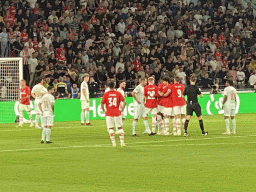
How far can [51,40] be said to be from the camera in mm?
35969

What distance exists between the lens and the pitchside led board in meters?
33.2

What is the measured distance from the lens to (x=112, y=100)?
1988 centimetres

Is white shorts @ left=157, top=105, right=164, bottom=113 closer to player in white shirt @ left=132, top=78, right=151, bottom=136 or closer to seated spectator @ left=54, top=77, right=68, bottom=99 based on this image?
player in white shirt @ left=132, top=78, right=151, bottom=136

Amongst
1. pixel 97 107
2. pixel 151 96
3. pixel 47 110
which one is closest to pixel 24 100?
pixel 97 107

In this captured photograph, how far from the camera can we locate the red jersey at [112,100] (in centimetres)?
1984

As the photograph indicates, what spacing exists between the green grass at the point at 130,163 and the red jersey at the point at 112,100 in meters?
1.07

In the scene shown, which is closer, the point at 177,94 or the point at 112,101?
the point at 112,101

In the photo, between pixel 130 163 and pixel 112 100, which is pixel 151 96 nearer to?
pixel 112 100

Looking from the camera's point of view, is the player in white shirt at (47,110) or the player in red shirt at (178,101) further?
the player in red shirt at (178,101)

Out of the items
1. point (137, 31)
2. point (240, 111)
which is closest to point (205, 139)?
point (240, 111)

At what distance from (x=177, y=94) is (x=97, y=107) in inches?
428

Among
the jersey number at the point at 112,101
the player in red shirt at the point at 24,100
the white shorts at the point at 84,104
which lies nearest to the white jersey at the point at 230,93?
the jersey number at the point at 112,101

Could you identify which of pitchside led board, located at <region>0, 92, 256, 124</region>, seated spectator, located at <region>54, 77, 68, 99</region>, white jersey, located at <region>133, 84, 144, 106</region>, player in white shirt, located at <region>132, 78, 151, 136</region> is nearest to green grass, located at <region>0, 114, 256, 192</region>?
player in white shirt, located at <region>132, 78, 151, 136</region>

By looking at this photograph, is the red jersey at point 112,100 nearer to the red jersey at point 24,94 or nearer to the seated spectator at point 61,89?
the red jersey at point 24,94
